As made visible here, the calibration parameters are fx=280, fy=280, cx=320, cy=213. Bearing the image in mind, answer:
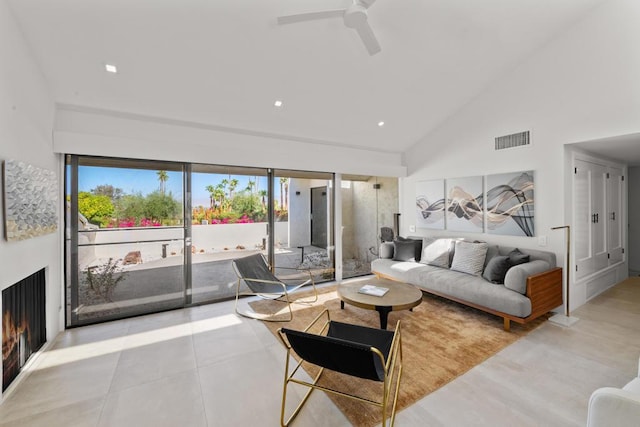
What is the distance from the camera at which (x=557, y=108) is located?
12.5ft

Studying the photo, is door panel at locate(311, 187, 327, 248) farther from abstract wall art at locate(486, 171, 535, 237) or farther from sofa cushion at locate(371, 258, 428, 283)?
abstract wall art at locate(486, 171, 535, 237)

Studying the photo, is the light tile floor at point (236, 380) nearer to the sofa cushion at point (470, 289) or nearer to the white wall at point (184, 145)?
the sofa cushion at point (470, 289)

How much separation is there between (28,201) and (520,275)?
5208 millimetres

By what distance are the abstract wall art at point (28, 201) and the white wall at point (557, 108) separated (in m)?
5.74

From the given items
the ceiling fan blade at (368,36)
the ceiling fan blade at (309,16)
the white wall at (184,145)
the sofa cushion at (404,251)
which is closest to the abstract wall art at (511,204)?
the sofa cushion at (404,251)

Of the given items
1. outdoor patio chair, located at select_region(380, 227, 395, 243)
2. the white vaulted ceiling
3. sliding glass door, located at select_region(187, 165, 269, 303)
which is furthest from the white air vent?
sliding glass door, located at select_region(187, 165, 269, 303)

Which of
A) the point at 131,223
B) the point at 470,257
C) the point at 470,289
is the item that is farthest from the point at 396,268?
the point at 131,223

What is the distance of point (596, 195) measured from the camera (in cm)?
434

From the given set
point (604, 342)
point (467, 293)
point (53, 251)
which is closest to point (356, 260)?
point (467, 293)

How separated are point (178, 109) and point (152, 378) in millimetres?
3111

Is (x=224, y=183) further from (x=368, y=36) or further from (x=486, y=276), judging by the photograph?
(x=486, y=276)

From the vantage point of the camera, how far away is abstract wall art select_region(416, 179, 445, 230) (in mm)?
5352

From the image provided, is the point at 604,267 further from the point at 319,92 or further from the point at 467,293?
the point at 319,92

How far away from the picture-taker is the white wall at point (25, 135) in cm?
223
